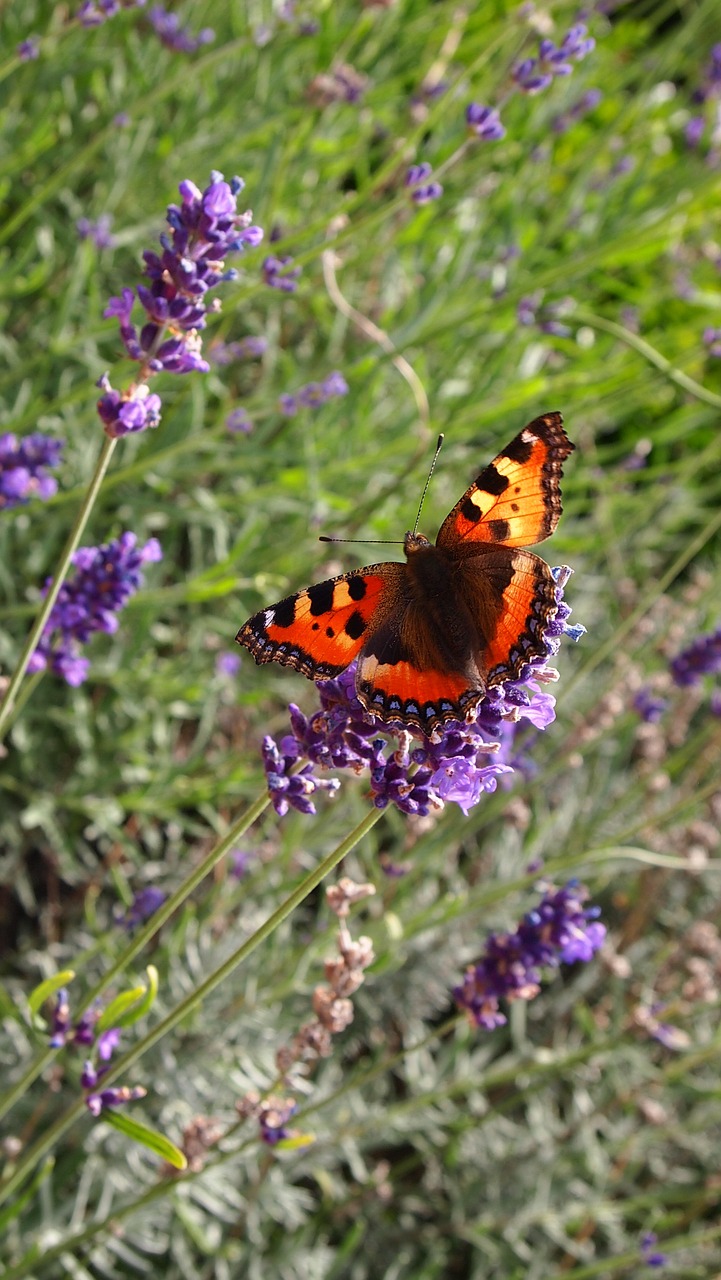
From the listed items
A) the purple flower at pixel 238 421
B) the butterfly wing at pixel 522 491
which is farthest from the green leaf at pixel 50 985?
the purple flower at pixel 238 421

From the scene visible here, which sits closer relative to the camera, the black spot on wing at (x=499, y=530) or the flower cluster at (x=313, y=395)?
the black spot on wing at (x=499, y=530)

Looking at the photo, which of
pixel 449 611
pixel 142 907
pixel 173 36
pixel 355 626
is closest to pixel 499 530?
pixel 449 611

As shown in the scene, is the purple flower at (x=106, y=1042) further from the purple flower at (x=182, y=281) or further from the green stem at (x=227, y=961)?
the purple flower at (x=182, y=281)

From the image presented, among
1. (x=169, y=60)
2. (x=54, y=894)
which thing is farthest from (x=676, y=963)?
(x=169, y=60)

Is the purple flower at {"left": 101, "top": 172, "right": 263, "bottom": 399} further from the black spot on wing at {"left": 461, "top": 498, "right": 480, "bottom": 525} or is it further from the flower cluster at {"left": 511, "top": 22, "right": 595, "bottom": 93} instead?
the flower cluster at {"left": 511, "top": 22, "right": 595, "bottom": 93}

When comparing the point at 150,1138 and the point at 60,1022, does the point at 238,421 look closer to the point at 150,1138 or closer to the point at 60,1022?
the point at 60,1022

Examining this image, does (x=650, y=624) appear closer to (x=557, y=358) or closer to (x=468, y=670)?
(x=557, y=358)
